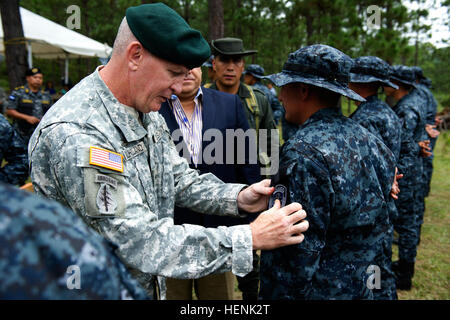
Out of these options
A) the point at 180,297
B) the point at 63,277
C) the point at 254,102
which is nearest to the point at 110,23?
the point at 254,102

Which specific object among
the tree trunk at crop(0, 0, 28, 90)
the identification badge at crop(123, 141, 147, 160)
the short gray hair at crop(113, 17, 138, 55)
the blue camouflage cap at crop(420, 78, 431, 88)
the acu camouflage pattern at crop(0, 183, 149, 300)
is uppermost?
the tree trunk at crop(0, 0, 28, 90)

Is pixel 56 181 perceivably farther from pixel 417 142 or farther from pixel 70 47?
pixel 70 47

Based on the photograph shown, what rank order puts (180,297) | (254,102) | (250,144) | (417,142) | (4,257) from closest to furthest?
(4,257)
(180,297)
(250,144)
(254,102)
(417,142)

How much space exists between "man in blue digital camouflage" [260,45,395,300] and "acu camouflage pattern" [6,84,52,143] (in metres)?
6.93

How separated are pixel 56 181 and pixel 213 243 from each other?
0.68 meters

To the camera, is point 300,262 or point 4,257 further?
point 300,262

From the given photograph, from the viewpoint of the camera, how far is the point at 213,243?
1.38 meters

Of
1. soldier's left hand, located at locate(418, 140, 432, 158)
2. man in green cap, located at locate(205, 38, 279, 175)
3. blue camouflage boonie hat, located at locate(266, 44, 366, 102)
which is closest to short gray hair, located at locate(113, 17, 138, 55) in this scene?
blue camouflage boonie hat, located at locate(266, 44, 366, 102)

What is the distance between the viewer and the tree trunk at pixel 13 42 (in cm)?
769

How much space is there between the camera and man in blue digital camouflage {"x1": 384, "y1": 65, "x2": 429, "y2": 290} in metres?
3.91

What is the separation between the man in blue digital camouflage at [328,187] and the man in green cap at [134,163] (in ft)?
1.06

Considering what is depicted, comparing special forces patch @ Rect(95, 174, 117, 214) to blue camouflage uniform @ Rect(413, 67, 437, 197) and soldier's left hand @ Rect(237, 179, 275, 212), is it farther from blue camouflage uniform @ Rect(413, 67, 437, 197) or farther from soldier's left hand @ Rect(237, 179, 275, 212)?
blue camouflage uniform @ Rect(413, 67, 437, 197)

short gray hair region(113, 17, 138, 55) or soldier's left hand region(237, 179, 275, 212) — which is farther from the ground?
short gray hair region(113, 17, 138, 55)

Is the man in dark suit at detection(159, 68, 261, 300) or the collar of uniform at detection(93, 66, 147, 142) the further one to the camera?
the man in dark suit at detection(159, 68, 261, 300)
